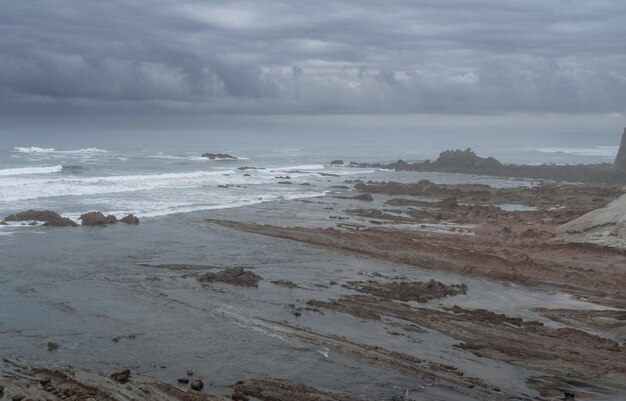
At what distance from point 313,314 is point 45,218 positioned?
1824cm

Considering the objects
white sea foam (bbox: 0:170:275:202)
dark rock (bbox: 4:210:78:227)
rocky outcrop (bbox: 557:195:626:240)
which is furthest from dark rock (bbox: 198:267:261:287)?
white sea foam (bbox: 0:170:275:202)

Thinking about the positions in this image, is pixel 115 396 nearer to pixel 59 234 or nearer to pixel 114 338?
pixel 114 338

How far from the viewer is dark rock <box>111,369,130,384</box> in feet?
39.6

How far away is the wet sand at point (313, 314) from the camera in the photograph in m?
12.3

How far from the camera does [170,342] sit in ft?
47.8

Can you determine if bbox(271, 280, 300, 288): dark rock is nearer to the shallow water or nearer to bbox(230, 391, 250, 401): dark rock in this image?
the shallow water

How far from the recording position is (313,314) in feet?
56.2

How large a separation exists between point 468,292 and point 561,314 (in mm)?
3180

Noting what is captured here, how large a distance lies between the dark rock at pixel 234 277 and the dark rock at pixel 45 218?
481 inches

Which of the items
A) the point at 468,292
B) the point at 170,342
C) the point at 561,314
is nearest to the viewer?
the point at 170,342

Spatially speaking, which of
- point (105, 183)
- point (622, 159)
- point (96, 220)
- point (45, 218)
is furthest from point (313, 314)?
point (622, 159)

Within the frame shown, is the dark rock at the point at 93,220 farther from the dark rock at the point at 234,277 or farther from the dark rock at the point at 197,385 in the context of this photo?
the dark rock at the point at 197,385

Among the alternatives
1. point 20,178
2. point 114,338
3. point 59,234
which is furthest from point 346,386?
point 20,178

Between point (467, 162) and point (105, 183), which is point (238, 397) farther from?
point (467, 162)
